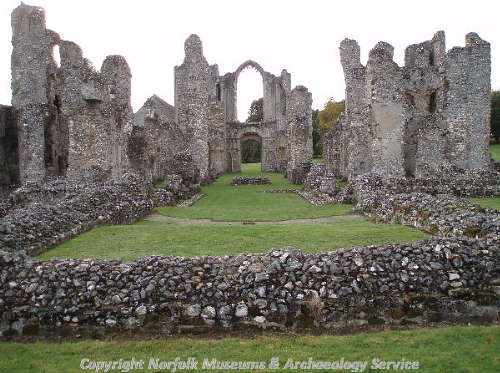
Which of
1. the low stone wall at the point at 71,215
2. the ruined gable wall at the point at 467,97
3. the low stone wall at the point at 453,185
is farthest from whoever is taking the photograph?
the ruined gable wall at the point at 467,97

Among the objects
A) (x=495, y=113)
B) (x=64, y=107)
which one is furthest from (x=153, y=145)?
(x=495, y=113)

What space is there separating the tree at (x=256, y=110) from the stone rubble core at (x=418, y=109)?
142 ft

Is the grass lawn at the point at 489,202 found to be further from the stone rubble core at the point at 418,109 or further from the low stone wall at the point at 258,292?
the low stone wall at the point at 258,292

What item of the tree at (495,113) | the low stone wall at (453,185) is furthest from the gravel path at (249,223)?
the tree at (495,113)

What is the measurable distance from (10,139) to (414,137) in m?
24.9

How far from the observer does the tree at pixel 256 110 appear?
237 feet

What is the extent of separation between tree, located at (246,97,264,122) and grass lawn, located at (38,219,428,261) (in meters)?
61.9

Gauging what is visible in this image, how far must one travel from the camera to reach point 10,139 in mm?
25141

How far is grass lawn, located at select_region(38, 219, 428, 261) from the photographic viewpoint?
8.73 m

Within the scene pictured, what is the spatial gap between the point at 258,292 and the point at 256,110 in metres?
69.4

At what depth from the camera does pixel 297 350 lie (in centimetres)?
495

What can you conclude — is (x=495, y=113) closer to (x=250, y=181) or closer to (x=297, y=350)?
(x=250, y=181)

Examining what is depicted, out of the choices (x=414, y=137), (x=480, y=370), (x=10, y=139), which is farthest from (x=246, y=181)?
(x=480, y=370)

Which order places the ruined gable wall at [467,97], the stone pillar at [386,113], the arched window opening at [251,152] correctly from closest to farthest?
the stone pillar at [386,113] < the ruined gable wall at [467,97] < the arched window opening at [251,152]
